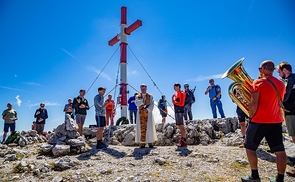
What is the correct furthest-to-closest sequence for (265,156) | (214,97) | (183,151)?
(214,97)
(183,151)
(265,156)

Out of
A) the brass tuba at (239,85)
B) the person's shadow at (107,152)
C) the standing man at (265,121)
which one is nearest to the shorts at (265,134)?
the standing man at (265,121)

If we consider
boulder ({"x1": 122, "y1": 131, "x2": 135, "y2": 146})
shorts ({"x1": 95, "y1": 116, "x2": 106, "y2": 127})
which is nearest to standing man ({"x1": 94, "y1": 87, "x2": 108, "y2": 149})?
shorts ({"x1": 95, "y1": 116, "x2": 106, "y2": 127})

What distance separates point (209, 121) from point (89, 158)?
5.15 meters

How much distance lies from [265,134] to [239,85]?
1.01m

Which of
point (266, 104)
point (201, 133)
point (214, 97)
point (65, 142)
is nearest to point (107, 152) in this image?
point (65, 142)

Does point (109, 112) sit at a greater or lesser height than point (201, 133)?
greater

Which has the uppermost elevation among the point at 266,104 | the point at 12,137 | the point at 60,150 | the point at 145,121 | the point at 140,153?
the point at 266,104

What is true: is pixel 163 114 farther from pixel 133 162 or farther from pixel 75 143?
pixel 133 162

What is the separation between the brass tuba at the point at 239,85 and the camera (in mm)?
3912

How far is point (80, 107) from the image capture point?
26.2ft

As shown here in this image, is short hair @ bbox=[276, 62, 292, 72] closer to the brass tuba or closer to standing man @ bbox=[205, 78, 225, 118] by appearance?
the brass tuba

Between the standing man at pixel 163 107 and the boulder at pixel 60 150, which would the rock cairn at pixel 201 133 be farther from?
the boulder at pixel 60 150

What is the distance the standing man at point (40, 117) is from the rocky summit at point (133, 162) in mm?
2506

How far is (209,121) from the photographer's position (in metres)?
8.55
